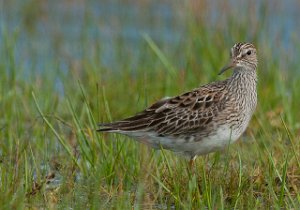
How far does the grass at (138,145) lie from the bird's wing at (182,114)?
7.1 inches

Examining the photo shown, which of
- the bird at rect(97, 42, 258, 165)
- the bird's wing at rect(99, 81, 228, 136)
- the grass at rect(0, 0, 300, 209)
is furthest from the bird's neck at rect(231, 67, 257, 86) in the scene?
the grass at rect(0, 0, 300, 209)

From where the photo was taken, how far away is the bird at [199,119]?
8625 mm

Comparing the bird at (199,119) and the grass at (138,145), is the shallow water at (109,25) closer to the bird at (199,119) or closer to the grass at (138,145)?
the grass at (138,145)

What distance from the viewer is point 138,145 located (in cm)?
911

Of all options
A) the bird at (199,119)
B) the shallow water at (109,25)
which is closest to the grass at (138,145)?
the bird at (199,119)

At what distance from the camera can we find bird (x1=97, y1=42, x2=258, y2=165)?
8625 millimetres

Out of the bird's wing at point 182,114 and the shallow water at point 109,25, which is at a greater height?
the shallow water at point 109,25

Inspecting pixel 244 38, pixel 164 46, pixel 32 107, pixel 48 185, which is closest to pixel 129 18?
pixel 164 46

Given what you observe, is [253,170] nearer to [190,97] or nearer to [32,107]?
[190,97]

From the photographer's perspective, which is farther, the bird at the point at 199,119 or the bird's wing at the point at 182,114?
the bird's wing at the point at 182,114

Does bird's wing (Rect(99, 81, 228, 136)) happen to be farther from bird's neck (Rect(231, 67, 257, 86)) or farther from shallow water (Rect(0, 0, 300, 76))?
shallow water (Rect(0, 0, 300, 76))

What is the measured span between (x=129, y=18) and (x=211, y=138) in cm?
785

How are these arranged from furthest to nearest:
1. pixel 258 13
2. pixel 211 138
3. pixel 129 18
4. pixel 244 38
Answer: pixel 129 18 → pixel 258 13 → pixel 244 38 → pixel 211 138

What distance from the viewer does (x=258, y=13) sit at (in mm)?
13312
